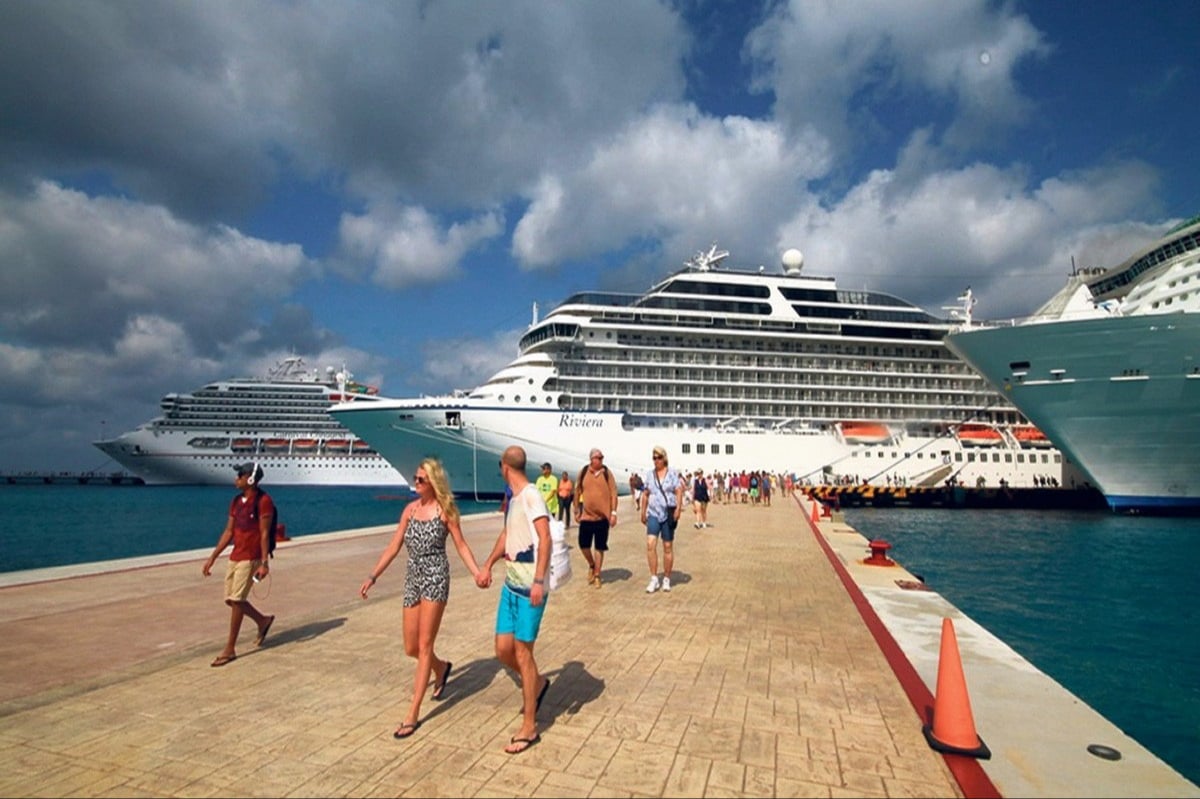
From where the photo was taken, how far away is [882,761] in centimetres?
346

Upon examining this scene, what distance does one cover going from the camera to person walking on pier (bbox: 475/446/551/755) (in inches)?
147

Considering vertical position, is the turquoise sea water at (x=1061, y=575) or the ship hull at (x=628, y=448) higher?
the ship hull at (x=628, y=448)

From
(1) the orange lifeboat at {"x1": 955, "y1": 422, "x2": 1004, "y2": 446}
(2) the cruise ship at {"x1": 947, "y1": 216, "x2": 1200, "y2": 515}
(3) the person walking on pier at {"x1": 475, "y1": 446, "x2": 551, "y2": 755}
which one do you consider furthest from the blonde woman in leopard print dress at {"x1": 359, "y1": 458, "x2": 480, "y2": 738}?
(1) the orange lifeboat at {"x1": 955, "y1": 422, "x2": 1004, "y2": 446}

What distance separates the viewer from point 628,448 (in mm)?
36156

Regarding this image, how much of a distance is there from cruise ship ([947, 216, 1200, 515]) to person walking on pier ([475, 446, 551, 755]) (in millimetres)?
31055

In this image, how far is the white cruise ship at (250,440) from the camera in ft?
266

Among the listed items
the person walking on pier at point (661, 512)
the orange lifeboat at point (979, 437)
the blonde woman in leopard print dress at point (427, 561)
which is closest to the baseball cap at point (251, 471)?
the blonde woman in leopard print dress at point (427, 561)

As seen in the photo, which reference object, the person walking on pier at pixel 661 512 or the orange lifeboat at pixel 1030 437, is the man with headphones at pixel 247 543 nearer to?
the person walking on pier at pixel 661 512

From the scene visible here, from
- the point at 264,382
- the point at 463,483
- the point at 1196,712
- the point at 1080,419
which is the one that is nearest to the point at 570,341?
the point at 463,483

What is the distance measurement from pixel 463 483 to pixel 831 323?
85.7 feet

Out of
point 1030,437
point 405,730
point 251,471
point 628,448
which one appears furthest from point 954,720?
point 1030,437

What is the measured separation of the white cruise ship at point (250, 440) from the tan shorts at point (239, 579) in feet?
261

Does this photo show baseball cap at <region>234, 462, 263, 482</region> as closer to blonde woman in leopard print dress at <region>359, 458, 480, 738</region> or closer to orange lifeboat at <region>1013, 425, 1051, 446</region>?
blonde woman in leopard print dress at <region>359, 458, 480, 738</region>

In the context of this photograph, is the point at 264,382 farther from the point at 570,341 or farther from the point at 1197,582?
the point at 1197,582
